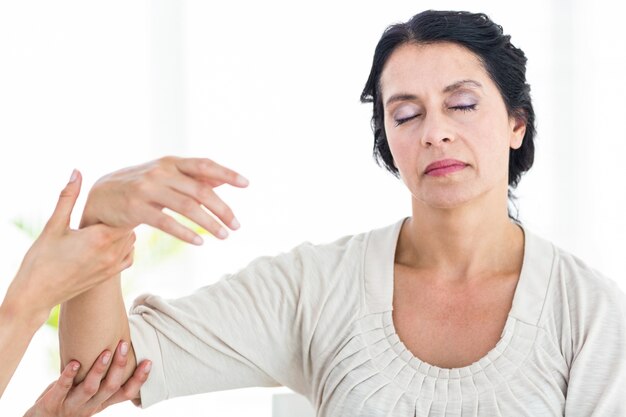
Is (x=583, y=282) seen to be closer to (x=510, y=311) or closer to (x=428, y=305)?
(x=510, y=311)

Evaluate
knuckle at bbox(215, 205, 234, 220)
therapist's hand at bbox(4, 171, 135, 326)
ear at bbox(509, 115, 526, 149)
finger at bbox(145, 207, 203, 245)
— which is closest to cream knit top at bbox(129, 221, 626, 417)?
ear at bbox(509, 115, 526, 149)

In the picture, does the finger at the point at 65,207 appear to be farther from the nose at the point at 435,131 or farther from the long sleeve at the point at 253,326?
the nose at the point at 435,131

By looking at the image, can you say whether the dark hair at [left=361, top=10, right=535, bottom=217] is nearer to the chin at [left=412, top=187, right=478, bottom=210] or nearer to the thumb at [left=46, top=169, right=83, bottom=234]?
the chin at [left=412, top=187, right=478, bottom=210]

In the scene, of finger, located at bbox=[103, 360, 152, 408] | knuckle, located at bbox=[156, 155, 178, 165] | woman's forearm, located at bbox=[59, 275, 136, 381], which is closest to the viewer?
knuckle, located at bbox=[156, 155, 178, 165]

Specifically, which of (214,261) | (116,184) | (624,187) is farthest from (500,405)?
(624,187)

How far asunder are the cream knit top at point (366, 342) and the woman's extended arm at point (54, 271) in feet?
1.17

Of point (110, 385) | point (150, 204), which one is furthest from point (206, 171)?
point (110, 385)

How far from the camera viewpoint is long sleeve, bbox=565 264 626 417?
1725mm

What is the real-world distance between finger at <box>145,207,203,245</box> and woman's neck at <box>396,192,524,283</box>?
2.42 feet

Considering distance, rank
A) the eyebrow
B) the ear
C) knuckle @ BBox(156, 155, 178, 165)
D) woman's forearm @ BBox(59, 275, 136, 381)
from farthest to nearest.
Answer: the ear < the eyebrow < woman's forearm @ BBox(59, 275, 136, 381) < knuckle @ BBox(156, 155, 178, 165)

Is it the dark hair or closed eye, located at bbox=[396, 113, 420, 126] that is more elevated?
the dark hair

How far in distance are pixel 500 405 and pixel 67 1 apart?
9.73 ft

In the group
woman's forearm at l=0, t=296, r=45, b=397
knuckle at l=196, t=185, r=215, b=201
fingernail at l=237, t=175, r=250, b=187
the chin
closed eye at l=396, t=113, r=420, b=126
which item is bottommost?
woman's forearm at l=0, t=296, r=45, b=397

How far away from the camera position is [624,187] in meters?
4.37
